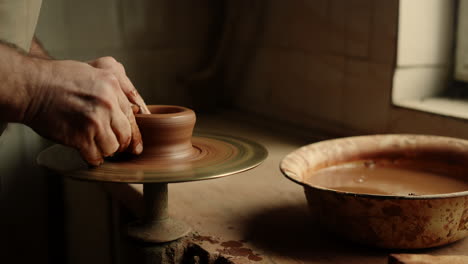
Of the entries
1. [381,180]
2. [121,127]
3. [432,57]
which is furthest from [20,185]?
[432,57]

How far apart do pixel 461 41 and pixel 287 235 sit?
3.12ft

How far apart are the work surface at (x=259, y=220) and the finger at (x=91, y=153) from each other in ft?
0.85

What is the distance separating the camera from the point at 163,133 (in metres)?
1.14

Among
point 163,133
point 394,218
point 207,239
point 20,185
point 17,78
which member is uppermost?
point 17,78

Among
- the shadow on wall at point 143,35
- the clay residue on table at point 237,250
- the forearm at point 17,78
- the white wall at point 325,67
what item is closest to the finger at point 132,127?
the forearm at point 17,78

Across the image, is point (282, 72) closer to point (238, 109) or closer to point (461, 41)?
point (238, 109)

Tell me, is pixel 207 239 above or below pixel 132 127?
Answer: below

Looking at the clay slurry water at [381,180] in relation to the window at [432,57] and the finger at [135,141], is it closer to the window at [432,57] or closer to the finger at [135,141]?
the finger at [135,141]

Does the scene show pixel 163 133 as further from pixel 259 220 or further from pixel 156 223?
pixel 259 220

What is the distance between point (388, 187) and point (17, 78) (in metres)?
0.74

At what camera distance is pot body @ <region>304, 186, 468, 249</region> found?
95cm

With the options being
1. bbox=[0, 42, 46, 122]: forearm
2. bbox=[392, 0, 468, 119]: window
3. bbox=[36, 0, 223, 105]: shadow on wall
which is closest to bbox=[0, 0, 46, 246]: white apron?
bbox=[36, 0, 223, 105]: shadow on wall

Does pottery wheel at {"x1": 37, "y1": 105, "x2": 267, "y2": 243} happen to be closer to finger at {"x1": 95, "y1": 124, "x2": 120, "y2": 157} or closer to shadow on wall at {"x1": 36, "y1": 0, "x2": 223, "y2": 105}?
finger at {"x1": 95, "y1": 124, "x2": 120, "y2": 157}

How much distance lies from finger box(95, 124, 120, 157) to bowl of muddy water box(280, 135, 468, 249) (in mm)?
320
